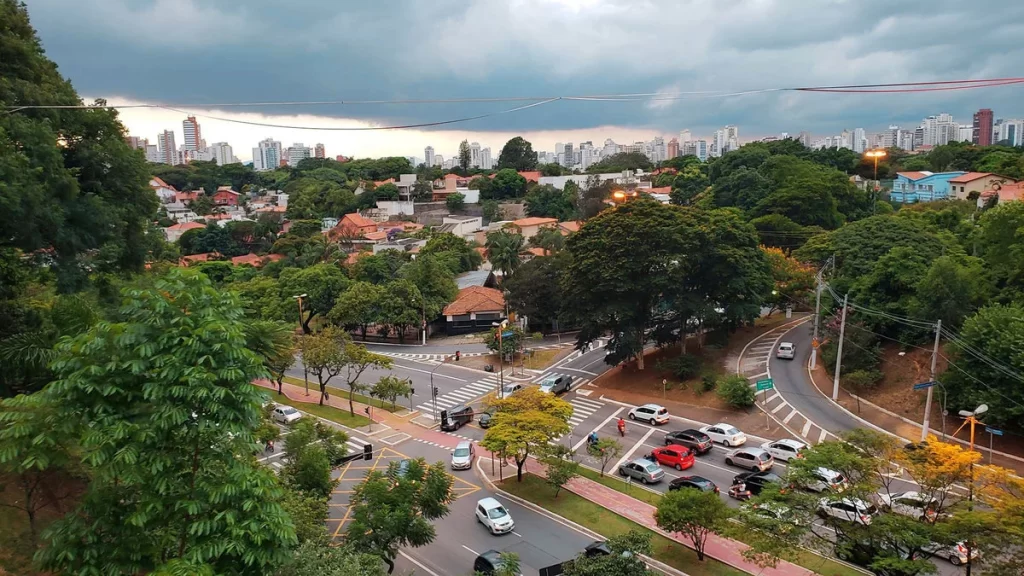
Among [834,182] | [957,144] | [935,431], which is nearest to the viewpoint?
[935,431]

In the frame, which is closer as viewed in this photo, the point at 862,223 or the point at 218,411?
the point at 218,411

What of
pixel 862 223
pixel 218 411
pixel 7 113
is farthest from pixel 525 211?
pixel 218 411

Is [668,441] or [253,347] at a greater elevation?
[253,347]

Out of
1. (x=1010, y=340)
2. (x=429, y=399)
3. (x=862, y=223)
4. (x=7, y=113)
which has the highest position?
(x=7, y=113)

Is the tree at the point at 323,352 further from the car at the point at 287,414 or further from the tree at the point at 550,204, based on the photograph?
the tree at the point at 550,204

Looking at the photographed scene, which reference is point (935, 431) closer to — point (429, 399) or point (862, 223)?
point (862, 223)

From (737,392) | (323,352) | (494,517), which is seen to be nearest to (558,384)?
(737,392)
